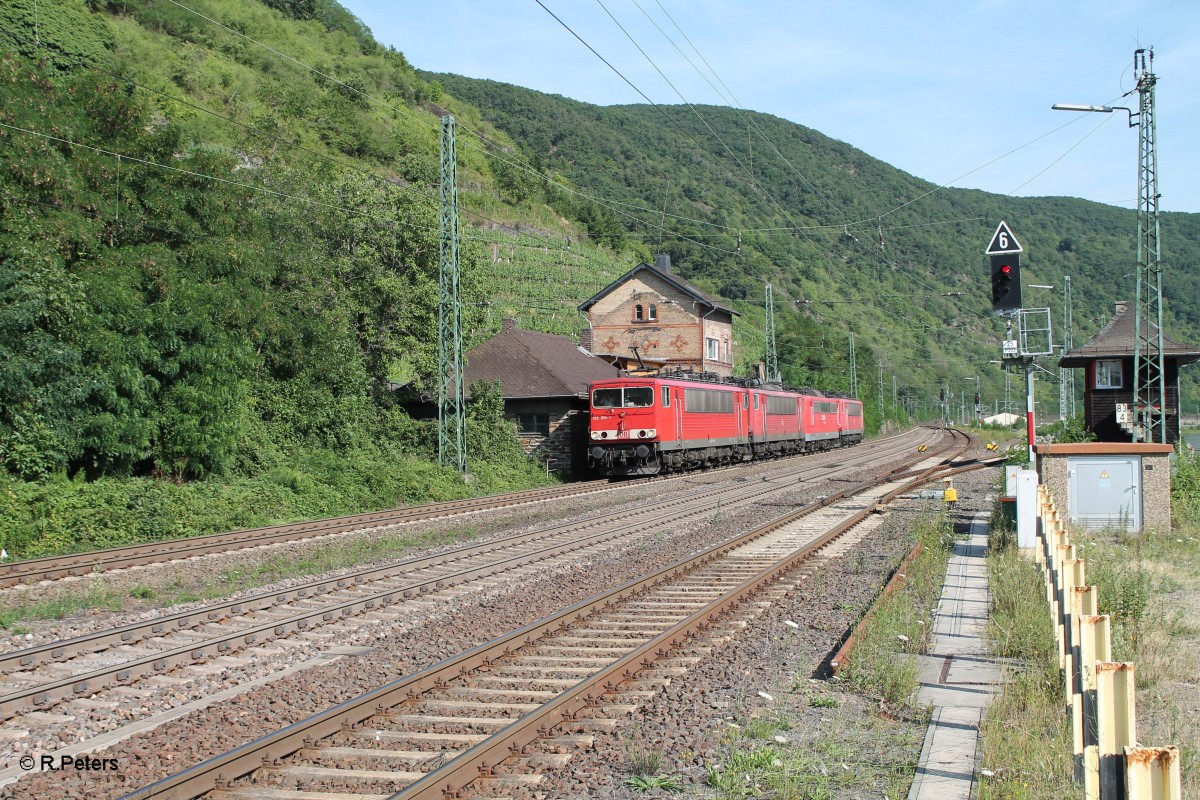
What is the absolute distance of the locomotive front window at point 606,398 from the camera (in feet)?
99.2

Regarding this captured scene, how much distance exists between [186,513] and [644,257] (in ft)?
269

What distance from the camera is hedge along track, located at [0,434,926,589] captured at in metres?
13.3

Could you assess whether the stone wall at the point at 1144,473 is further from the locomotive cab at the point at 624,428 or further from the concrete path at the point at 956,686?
the locomotive cab at the point at 624,428

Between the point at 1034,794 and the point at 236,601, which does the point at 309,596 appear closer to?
the point at 236,601

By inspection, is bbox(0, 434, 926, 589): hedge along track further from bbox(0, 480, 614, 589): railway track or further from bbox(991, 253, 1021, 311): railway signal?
bbox(991, 253, 1021, 311): railway signal

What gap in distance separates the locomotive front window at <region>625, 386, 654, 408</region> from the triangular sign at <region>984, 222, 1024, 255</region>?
15.5 m

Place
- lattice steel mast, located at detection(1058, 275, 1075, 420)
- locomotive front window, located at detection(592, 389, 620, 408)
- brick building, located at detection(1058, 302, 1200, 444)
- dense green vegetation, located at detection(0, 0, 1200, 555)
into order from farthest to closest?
lattice steel mast, located at detection(1058, 275, 1075, 420) < brick building, located at detection(1058, 302, 1200, 444) < locomotive front window, located at detection(592, 389, 620, 408) < dense green vegetation, located at detection(0, 0, 1200, 555)

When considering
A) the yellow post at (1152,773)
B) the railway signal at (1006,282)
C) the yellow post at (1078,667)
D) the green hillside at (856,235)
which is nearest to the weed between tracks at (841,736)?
the yellow post at (1078,667)

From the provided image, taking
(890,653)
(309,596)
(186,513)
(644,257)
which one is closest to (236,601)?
(309,596)

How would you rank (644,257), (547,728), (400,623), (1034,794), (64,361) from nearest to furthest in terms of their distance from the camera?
(1034,794) < (547,728) < (400,623) < (64,361) < (644,257)

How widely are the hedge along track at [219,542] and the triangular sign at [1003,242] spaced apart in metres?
11.5

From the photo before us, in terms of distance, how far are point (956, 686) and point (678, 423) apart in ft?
78.8

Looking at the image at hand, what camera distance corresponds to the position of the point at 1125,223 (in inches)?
4833

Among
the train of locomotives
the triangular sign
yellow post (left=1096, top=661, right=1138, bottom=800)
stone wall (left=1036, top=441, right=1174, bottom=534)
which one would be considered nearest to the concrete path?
yellow post (left=1096, top=661, right=1138, bottom=800)
